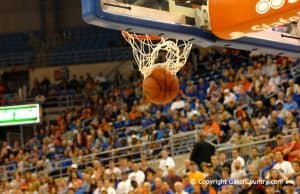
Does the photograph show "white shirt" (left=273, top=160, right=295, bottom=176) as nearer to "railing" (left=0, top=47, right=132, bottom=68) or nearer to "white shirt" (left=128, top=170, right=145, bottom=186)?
"white shirt" (left=128, top=170, right=145, bottom=186)

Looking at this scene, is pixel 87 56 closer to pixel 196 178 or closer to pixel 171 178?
pixel 171 178

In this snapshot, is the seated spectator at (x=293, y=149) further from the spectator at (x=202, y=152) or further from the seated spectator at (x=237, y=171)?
the spectator at (x=202, y=152)

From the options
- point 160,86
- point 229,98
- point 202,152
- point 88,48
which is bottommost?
point 202,152

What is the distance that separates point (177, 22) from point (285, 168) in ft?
15.1

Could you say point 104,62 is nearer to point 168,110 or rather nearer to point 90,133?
point 90,133

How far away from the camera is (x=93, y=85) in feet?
66.1

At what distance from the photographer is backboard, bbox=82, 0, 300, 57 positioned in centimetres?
478

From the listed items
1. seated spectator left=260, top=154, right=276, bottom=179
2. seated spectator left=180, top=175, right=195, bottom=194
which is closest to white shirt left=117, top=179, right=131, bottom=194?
seated spectator left=180, top=175, right=195, bottom=194

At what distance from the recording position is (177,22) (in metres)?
5.25

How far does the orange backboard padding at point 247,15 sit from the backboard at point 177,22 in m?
0.05

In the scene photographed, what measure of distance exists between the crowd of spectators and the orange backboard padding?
12.3 feet

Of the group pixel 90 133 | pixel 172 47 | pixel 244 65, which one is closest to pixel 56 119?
pixel 90 133

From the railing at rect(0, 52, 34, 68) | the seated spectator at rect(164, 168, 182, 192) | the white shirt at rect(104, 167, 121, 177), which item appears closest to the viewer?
the seated spectator at rect(164, 168, 182, 192)

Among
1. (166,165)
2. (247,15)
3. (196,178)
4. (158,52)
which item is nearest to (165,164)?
(166,165)
